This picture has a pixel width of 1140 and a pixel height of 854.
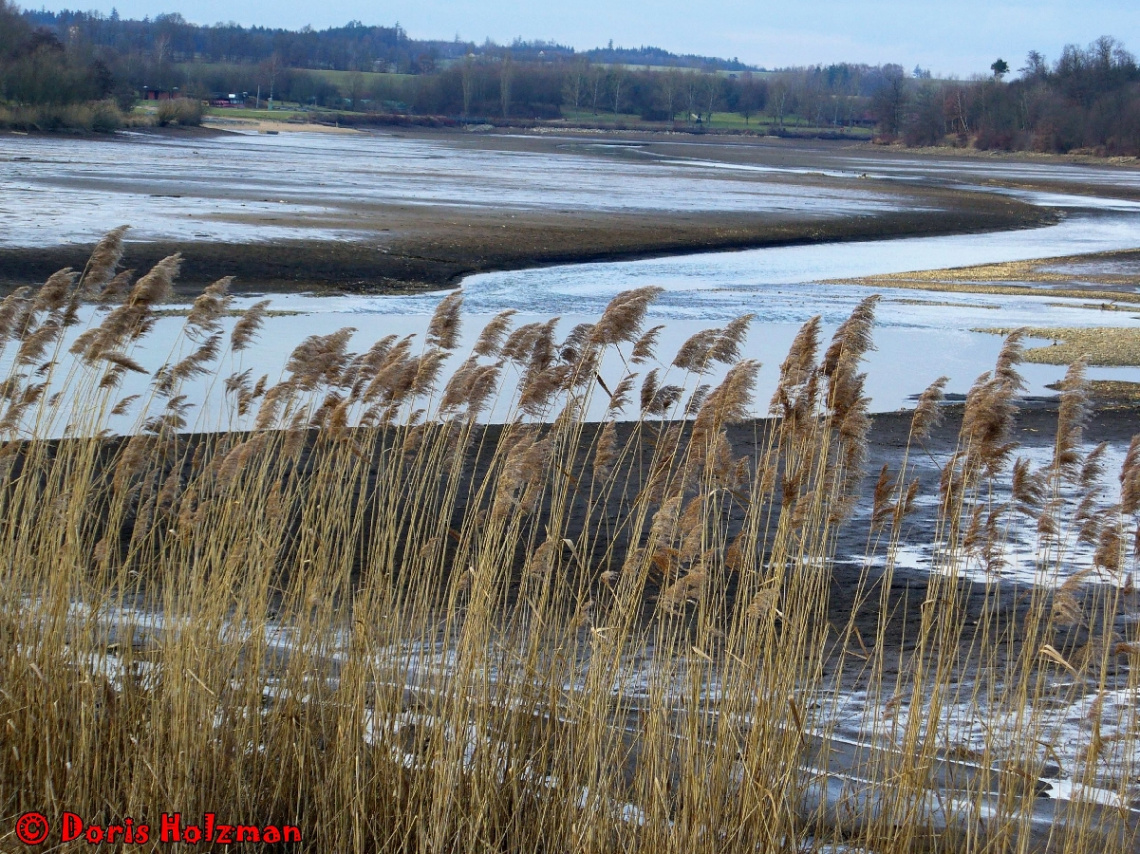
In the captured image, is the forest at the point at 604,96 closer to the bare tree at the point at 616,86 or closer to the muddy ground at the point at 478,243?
the bare tree at the point at 616,86

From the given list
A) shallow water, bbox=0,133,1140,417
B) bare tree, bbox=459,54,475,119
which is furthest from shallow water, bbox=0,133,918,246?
bare tree, bbox=459,54,475,119

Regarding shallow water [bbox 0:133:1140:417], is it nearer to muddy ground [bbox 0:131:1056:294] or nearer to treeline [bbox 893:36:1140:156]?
muddy ground [bbox 0:131:1056:294]

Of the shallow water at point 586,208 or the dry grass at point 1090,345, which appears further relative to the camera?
the shallow water at point 586,208

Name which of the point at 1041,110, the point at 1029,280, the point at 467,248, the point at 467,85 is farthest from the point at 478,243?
the point at 467,85

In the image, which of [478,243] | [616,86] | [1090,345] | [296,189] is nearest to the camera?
[1090,345]

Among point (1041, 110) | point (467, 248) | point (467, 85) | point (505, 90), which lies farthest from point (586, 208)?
point (505, 90)

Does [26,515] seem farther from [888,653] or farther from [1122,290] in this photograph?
[1122,290]

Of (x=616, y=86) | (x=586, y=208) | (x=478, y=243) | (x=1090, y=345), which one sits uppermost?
(x=616, y=86)

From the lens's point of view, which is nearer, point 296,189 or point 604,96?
point 296,189

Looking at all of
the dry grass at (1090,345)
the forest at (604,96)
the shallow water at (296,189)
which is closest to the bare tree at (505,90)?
the forest at (604,96)

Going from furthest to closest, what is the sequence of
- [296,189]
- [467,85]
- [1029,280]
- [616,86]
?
[616,86] → [467,85] → [296,189] → [1029,280]

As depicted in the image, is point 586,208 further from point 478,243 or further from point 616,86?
point 616,86

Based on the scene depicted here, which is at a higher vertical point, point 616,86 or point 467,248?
point 616,86

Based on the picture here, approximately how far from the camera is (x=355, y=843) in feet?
13.7
